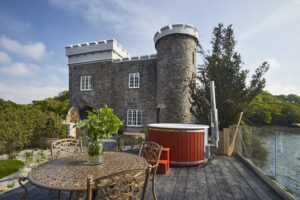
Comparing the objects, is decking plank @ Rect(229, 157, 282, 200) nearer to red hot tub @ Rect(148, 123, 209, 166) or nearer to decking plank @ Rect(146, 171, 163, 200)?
red hot tub @ Rect(148, 123, 209, 166)

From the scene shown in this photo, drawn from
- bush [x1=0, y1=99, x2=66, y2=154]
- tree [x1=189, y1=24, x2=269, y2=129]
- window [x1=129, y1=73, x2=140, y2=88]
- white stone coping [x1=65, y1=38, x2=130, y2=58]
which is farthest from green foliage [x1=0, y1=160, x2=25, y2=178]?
white stone coping [x1=65, y1=38, x2=130, y2=58]

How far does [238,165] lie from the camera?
5312 millimetres

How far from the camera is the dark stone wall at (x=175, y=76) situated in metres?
11.0

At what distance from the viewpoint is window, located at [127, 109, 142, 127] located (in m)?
13.2

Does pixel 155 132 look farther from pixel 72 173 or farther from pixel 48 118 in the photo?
pixel 48 118

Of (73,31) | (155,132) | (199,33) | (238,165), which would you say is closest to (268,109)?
(199,33)

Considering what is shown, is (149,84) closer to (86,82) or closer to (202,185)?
(86,82)

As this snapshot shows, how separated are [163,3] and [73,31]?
3.61 m

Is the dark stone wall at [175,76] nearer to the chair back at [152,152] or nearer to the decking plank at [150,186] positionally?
the decking plank at [150,186]

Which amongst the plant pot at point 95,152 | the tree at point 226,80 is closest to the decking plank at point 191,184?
the plant pot at point 95,152

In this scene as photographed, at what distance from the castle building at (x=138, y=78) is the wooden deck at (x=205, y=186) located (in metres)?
5.59

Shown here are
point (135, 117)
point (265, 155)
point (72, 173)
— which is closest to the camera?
point (72, 173)

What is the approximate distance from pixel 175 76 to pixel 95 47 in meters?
8.41

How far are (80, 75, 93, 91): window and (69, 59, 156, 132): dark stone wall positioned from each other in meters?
0.32
